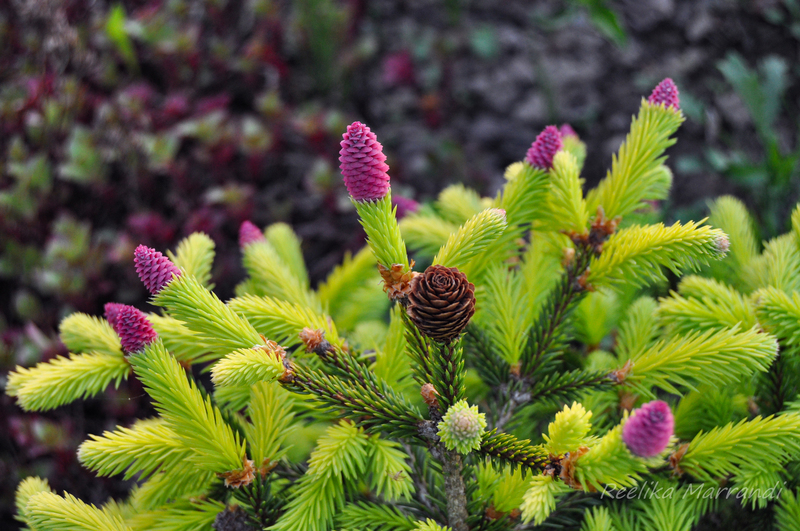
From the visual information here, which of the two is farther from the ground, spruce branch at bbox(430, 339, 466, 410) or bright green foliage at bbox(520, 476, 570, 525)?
spruce branch at bbox(430, 339, 466, 410)

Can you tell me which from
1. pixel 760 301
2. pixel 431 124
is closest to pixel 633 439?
pixel 760 301

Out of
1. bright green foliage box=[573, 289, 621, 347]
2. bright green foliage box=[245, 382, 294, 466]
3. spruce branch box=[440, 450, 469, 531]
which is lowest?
spruce branch box=[440, 450, 469, 531]

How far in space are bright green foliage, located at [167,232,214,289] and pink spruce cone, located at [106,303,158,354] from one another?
0.19 m

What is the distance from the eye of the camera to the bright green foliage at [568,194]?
2.57ft

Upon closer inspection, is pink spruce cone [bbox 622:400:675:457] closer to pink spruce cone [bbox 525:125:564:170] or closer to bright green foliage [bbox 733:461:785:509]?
bright green foliage [bbox 733:461:785:509]

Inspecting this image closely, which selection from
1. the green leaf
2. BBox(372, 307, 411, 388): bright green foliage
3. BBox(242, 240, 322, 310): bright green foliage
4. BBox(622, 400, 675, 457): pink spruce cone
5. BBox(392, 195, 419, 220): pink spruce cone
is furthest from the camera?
the green leaf

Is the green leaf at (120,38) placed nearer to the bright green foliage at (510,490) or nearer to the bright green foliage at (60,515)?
the bright green foliage at (60,515)

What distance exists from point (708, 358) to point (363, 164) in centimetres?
47

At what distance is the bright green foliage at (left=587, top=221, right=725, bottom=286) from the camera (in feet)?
2.16

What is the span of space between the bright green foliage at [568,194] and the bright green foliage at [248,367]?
447 mm

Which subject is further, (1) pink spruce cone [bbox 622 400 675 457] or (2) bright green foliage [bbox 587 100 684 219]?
(2) bright green foliage [bbox 587 100 684 219]

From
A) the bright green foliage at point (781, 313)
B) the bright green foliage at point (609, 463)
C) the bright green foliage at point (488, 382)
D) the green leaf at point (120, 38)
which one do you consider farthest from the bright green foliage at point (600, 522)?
the green leaf at point (120, 38)

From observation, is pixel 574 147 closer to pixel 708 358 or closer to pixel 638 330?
pixel 638 330

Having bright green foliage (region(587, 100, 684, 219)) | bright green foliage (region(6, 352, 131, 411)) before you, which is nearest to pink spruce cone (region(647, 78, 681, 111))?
bright green foliage (region(587, 100, 684, 219))
